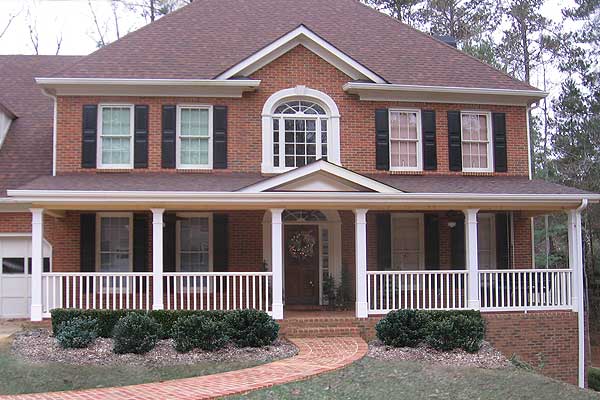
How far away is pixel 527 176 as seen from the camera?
18.7 meters

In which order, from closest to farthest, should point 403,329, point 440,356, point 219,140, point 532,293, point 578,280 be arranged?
point 440,356, point 403,329, point 578,280, point 532,293, point 219,140

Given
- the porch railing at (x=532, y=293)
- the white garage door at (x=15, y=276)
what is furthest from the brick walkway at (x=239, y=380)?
the white garage door at (x=15, y=276)

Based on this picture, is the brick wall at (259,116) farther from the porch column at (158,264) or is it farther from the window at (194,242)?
the porch column at (158,264)

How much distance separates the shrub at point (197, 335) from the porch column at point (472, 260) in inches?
229

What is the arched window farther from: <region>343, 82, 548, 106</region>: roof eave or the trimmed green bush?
the trimmed green bush

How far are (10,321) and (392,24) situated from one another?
1364 cm

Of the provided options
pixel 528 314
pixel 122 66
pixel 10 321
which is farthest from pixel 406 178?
pixel 10 321

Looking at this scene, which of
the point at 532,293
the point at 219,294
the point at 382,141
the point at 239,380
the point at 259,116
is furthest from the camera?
the point at 382,141

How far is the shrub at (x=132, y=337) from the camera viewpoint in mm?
12719

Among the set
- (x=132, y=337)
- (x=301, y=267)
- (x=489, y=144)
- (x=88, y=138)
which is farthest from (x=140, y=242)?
(x=489, y=144)

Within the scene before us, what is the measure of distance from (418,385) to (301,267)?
7204 millimetres

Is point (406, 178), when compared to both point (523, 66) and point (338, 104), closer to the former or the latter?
point (338, 104)

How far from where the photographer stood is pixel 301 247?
58.3ft

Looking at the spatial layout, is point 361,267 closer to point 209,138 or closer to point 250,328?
point 250,328
